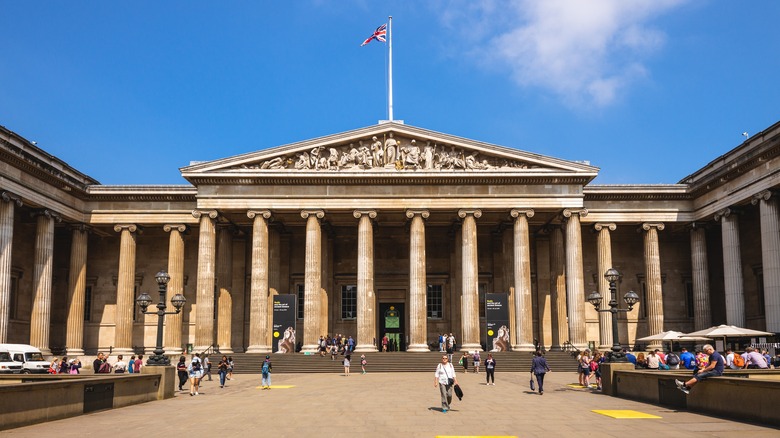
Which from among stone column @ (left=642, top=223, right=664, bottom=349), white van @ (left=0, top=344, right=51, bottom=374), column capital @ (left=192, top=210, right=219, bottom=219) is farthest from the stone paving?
stone column @ (left=642, top=223, right=664, bottom=349)

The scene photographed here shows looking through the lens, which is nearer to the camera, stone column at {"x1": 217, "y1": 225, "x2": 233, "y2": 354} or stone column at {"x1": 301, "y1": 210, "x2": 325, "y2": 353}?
stone column at {"x1": 301, "y1": 210, "x2": 325, "y2": 353}

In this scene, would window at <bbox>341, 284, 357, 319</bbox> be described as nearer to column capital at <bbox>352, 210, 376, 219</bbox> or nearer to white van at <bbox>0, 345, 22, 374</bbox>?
column capital at <bbox>352, 210, 376, 219</bbox>

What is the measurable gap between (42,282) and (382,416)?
31.8 m

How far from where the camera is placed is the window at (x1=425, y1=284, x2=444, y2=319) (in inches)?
2077

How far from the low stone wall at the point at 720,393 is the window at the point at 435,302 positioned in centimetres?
2782

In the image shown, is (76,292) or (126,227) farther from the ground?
(126,227)

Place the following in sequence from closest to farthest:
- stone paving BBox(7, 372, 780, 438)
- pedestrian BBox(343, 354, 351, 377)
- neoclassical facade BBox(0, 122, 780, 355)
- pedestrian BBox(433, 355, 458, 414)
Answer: stone paving BBox(7, 372, 780, 438), pedestrian BBox(433, 355, 458, 414), pedestrian BBox(343, 354, 351, 377), neoclassical facade BBox(0, 122, 780, 355)

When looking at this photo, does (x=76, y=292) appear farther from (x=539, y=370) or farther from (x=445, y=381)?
(x=445, y=381)

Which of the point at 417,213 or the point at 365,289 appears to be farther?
the point at 417,213

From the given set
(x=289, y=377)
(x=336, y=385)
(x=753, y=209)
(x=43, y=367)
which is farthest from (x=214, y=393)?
(x=753, y=209)

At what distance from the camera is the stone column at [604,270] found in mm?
46094

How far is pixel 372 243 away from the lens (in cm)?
4556

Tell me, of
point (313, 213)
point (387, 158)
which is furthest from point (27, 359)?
point (387, 158)

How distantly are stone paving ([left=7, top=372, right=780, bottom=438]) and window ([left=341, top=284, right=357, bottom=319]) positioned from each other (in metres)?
22.9
